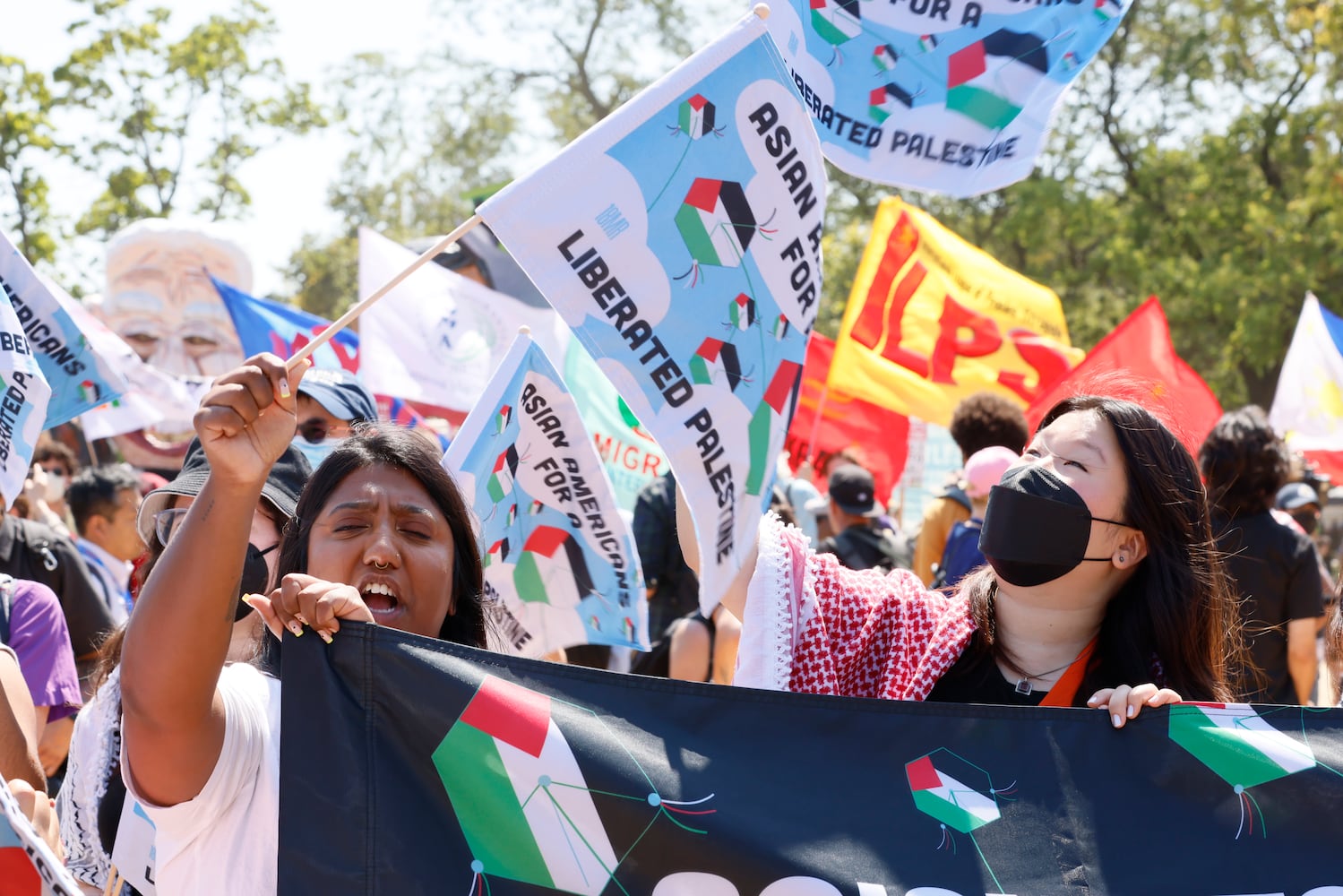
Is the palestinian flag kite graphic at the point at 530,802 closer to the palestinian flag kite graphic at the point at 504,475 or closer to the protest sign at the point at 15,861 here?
the protest sign at the point at 15,861

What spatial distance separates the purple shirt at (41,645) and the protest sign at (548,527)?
1081 mm

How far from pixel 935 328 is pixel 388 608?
629 cm

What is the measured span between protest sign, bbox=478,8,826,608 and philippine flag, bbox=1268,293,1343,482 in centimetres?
639

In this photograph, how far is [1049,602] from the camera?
2.53 meters

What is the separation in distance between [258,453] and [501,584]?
7.27ft

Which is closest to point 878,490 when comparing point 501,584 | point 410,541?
point 501,584

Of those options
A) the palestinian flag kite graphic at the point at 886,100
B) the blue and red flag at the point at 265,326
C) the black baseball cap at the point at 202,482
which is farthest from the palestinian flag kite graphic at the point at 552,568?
Answer: the blue and red flag at the point at 265,326

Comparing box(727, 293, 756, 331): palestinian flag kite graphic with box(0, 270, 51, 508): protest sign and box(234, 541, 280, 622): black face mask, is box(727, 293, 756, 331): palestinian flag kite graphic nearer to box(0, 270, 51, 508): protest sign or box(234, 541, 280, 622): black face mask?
box(234, 541, 280, 622): black face mask

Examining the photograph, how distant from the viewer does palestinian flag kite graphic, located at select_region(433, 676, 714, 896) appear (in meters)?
1.91

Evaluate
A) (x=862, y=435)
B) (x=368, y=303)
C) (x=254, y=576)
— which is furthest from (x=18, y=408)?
(x=862, y=435)

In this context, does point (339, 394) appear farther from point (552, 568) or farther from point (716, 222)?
point (716, 222)

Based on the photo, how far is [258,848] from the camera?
181 centimetres

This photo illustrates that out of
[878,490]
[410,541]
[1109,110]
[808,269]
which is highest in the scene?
[1109,110]

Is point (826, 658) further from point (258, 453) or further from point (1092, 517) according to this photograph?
point (258, 453)
